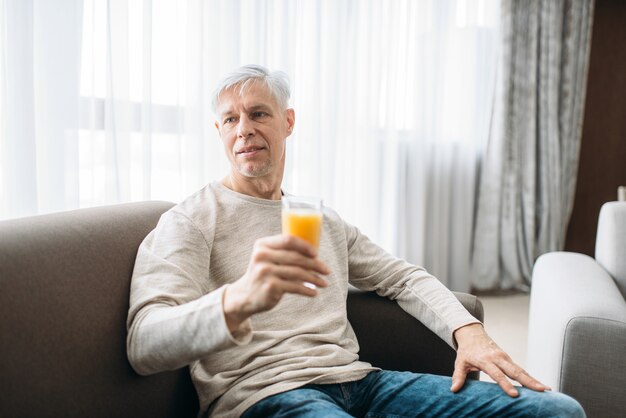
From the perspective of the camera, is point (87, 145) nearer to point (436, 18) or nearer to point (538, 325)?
point (538, 325)

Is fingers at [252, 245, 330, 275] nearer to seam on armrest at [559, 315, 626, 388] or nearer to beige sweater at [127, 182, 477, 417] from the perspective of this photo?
beige sweater at [127, 182, 477, 417]

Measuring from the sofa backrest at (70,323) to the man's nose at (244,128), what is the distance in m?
0.37

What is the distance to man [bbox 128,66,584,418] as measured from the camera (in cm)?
94

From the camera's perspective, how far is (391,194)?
335cm

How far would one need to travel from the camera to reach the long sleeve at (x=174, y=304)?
37.3 inches

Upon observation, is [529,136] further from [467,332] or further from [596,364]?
[467,332]

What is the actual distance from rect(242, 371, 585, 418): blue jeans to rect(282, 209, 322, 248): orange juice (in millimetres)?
384

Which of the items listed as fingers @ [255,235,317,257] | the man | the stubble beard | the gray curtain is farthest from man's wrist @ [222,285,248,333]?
the gray curtain

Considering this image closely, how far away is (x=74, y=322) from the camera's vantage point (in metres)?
0.99

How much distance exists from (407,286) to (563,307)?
1.41 feet

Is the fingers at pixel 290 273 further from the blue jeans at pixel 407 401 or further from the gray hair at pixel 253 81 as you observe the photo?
the gray hair at pixel 253 81

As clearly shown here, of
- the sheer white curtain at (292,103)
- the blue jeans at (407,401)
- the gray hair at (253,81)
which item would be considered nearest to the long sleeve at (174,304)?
the blue jeans at (407,401)

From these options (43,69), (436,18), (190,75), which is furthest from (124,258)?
(436,18)

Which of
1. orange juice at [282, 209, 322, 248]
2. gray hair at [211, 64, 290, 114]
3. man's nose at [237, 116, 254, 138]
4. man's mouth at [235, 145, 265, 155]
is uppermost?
gray hair at [211, 64, 290, 114]
